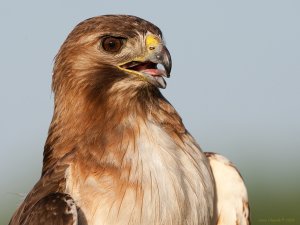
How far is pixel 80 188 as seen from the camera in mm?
11680

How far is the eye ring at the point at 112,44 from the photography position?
12164 mm

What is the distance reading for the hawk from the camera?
11.6 metres

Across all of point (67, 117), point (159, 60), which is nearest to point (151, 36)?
point (159, 60)

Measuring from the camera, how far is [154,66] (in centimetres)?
1216

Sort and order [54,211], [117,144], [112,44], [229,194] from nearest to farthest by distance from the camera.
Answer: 1. [54,211]
2. [117,144]
3. [112,44]
4. [229,194]

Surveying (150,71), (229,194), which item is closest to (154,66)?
(150,71)

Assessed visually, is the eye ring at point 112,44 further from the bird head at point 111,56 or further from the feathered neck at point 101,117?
the feathered neck at point 101,117

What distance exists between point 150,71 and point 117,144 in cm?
77

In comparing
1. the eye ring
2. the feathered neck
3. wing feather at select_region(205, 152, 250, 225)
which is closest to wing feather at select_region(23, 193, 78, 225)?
the feathered neck

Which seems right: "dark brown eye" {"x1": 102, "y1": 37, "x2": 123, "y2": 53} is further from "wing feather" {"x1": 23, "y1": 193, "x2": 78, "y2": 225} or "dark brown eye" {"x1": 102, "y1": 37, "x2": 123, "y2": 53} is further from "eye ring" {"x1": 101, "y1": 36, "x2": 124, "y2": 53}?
"wing feather" {"x1": 23, "y1": 193, "x2": 78, "y2": 225}

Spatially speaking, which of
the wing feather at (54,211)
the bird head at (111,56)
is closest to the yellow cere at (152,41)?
the bird head at (111,56)

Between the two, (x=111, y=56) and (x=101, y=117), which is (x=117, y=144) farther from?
(x=111, y=56)

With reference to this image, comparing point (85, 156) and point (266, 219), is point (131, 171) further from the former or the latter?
point (266, 219)

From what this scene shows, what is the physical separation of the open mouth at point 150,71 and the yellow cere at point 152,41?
0.19 m
